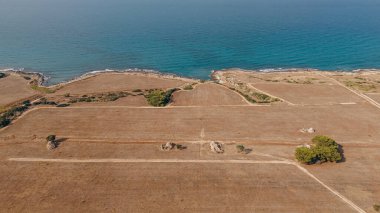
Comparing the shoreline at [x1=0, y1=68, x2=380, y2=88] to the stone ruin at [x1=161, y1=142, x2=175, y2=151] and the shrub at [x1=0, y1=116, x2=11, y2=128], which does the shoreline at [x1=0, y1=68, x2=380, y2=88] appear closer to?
the shrub at [x1=0, y1=116, x2=11, y2=128]

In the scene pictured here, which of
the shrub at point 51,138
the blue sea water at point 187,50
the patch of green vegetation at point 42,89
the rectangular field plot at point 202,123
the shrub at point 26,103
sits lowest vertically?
the shrub at point 51,138

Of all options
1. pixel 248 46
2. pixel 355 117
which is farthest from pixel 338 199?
pixel 248 46

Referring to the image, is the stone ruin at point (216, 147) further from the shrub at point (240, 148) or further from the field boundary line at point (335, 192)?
the field boundary line at point (335, 192)

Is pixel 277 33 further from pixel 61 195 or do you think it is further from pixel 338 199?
pixel 61 195

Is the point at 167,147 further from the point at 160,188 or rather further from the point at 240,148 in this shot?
the point at 240,148

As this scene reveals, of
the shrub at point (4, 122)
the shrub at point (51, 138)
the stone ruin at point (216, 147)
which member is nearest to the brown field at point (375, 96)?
the stone ruin at point (216, 147)

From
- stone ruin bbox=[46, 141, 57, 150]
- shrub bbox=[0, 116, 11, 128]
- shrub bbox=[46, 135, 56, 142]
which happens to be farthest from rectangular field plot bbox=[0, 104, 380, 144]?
stone ruin bbox=[46, 141, 57, 150]

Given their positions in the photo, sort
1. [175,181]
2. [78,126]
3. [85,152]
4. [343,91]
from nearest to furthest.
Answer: [175,181] → [85,152] → [78,126] → [343,91]
